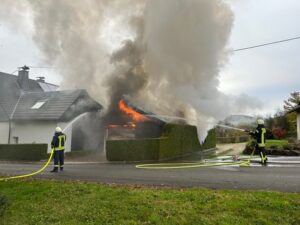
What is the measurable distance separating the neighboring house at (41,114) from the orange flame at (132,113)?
7.07 ft

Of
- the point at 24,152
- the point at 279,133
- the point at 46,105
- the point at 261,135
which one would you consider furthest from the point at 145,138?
the point at 279,133

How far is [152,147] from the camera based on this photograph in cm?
1889

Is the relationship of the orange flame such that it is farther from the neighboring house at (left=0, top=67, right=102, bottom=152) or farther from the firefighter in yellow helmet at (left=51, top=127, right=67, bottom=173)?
the firefighter in yellow helmet at (left=51, top=127, right=67, bottom=173)

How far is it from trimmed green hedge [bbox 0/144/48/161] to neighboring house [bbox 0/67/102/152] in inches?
148

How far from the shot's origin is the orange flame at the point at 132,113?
74.4ft

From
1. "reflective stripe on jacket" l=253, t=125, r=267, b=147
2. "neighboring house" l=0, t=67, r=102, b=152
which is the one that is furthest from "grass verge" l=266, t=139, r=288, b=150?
"neighboring house" l=0, t=67, r=102, b=152

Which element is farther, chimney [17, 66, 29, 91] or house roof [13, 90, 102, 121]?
chimney [17, 66, 29, 91]

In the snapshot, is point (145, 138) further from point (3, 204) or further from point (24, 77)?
point (24, 77)

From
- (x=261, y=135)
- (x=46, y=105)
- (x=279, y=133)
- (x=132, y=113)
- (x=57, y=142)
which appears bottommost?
(x=57, y=142)

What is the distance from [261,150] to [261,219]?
8915mm

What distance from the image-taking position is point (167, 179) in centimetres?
1015

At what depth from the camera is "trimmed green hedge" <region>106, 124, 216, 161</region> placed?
60.7ft

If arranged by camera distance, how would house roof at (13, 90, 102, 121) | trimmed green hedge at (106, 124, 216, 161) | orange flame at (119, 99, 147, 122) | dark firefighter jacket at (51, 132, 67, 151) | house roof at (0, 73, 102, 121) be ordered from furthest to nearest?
house roof at (0, 73, 102, 121), house roof at (13, 90, 102, 121), orange flame at (119, 99, 147, 122), trimmed green hedge at (106, 124, 216, 161), dark firefighter jacket at (51, 132, 67, 151)

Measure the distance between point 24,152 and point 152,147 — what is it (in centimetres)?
874
